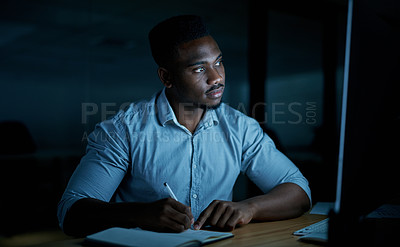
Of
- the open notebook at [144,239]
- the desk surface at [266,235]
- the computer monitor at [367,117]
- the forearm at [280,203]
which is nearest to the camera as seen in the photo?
the computer monitor at [367,117]

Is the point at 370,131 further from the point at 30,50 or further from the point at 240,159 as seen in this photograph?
the point at 30,50

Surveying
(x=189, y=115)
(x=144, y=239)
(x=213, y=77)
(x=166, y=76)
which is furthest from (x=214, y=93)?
(x=144, y=239)

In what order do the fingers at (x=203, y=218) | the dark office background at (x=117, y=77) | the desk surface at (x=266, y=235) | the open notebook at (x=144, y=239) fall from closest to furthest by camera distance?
the open notebook at (x=144, y=239) < the desk surface at (x=266, y=235) < the fingers at (x=203, y=218) < the dark office background at (x=117, y=77)

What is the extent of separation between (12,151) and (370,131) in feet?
7.76

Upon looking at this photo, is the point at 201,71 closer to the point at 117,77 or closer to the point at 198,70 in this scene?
the point at 198,70

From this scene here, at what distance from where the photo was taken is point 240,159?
188 centimetres

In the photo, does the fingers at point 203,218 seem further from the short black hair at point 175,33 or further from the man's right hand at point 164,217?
the short black hair at point 175,33

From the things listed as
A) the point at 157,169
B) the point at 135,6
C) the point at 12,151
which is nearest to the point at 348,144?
the point at 157,169

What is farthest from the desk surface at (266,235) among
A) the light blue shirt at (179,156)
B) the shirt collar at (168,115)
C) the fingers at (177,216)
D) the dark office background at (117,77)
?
the dark office background at (117,77)

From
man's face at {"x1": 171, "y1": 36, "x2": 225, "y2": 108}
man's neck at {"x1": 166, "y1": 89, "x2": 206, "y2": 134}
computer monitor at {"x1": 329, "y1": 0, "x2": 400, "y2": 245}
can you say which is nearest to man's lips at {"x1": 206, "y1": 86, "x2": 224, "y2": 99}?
man's face at {"x1": 171, "y1": 36, "x2": 225, "y2": 108}

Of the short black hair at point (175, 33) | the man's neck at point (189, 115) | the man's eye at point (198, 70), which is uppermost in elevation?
the short black hair at point (175, 33)

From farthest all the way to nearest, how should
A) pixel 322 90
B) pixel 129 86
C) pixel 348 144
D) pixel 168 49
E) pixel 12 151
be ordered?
pixel 322 90 → pixel 129 86 → pixel 12 151 → pixel 168 49 → pixel 348 144

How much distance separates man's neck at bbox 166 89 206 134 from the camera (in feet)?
6.18

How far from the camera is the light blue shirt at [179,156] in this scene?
169 cm
